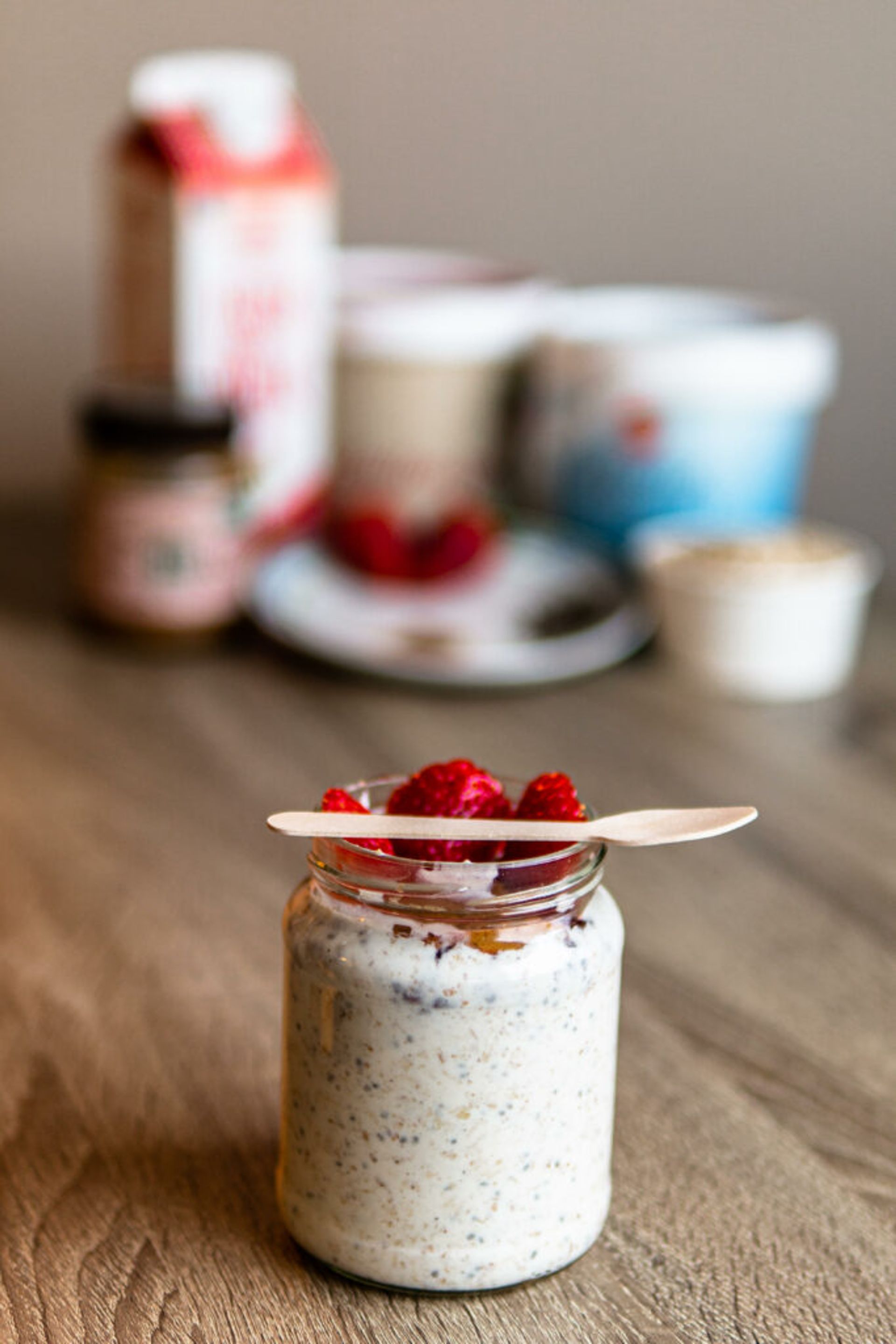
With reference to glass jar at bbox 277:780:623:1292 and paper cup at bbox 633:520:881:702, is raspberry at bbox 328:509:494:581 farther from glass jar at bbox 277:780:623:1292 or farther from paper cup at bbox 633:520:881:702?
glass jar at bbox 277:780:623:1292

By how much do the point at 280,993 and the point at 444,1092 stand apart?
249 mm

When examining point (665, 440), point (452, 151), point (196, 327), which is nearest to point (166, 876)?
point (196, 327)

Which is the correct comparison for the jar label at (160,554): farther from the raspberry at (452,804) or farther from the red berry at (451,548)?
the raspberry at (452,804)

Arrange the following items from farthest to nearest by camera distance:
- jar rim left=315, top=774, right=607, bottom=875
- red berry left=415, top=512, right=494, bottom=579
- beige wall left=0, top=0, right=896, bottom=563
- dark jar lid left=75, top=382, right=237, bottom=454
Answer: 1. beige wall left=0, top=0, right=896, bottom=563
2. red berry left=415, top=512, right=494, bottom=579
3. dark jar lid left=75, top=382, right=237, bottom=454
4. jar rim left=315, top=774, right=607, bottom=875

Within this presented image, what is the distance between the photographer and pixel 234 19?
1744 mm

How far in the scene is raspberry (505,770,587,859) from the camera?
0.52 metres

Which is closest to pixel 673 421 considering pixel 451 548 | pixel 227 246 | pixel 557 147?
pixel 451 548

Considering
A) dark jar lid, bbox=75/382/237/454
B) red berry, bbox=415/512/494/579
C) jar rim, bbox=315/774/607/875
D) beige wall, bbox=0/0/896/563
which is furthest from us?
beige wall, bbox=0/0/896/563

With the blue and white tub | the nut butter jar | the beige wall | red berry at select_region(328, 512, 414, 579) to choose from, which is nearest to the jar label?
the nut butter jar

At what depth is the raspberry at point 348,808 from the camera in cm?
52

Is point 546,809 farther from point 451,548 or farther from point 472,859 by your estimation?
point 451,548

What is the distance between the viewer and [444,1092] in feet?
1.65

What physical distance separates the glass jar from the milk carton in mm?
757

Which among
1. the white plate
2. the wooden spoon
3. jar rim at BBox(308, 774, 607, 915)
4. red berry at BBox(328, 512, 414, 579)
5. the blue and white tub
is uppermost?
the wooden spoon
